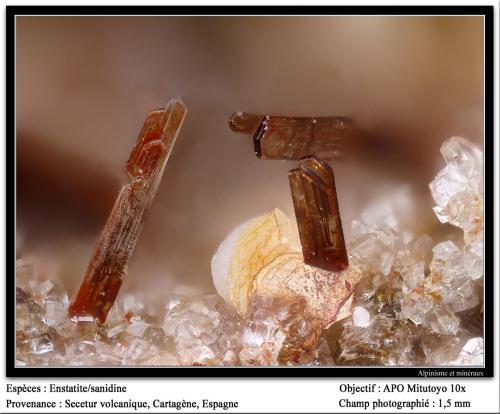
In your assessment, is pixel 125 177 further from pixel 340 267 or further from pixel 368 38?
pixel 368 38

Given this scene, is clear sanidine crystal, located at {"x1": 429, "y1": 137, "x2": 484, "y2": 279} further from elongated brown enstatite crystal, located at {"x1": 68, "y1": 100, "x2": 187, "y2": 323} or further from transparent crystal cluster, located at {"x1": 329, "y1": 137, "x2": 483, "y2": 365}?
elongated brown enstatite crystal, located at {"x1": 68, "y1": 100, "x2": 187, "y2": 323}

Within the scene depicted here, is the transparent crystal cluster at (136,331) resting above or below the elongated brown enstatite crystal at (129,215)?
below

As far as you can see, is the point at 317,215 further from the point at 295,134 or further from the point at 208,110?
the point at 208,110

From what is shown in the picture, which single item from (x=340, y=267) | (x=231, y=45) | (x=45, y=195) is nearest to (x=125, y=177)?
(x=45, y=195)

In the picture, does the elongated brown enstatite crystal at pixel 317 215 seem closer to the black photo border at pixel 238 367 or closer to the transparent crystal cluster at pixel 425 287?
the transparent crystal cluster at pixel 425 287

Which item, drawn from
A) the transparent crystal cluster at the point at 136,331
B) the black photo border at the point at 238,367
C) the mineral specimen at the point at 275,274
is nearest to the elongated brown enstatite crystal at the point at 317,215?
the mineral specimen at the point at 275,274

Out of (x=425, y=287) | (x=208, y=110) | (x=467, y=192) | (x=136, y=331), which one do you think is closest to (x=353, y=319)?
(x=425, y=287)
